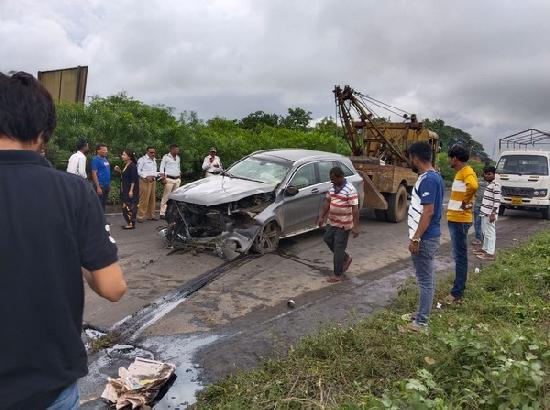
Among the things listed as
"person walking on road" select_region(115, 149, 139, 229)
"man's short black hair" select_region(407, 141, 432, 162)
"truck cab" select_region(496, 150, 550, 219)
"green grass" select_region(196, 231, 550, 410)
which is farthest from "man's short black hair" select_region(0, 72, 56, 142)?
"truck cab" select_region(496, 150, 550, 219)

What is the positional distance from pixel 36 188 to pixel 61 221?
0.13 metres

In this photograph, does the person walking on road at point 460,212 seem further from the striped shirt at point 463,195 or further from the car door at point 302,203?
the car door at point 302,203

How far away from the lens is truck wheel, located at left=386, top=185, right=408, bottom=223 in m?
11.8

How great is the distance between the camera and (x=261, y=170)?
876 cm

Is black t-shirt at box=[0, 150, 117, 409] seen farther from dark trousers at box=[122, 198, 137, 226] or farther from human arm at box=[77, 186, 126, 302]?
dark trousers at box=[122, 198, 137, 226]


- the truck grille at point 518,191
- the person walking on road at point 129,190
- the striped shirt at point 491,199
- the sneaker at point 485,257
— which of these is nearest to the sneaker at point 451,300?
the sneaker at point 485,257

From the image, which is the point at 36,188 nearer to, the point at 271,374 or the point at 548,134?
the point at 271,374

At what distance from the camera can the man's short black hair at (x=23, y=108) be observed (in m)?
1.62

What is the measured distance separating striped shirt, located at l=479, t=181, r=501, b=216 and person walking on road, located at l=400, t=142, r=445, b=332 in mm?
4185

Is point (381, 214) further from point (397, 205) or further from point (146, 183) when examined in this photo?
point (146, 183)

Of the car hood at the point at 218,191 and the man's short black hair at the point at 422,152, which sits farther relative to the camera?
the car hood at the point at 218,191

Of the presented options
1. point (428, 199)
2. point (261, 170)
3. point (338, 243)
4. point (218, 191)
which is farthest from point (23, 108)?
point (261, 170)

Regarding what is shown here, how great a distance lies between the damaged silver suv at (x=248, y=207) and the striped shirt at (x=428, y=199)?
3111 mm

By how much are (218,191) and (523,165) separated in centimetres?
1032
